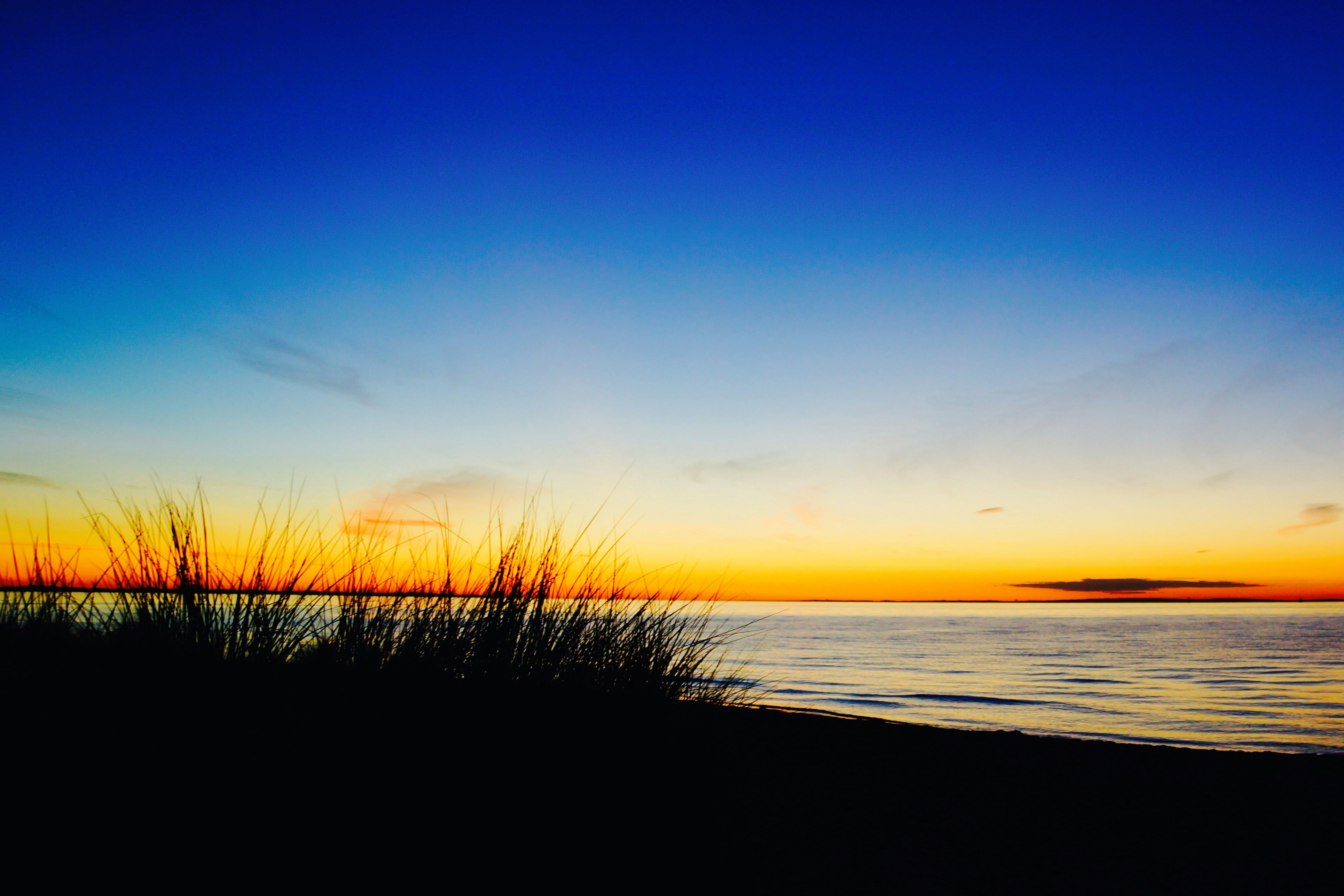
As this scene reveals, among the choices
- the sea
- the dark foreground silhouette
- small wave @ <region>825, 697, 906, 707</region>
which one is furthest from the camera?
small wave @ <region>825, 697, 906, 707</region>

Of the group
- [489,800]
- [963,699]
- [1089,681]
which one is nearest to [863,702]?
[963,699]

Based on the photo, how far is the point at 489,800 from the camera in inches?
123

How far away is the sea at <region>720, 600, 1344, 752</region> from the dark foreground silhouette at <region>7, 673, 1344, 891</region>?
252 cm

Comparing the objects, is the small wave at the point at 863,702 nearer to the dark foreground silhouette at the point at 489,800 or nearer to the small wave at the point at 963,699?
the small wave at the point at 963,699

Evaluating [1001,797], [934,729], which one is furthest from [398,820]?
[934,729]

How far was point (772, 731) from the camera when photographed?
8.54 metres

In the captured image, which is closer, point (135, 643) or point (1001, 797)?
point (135, 643)

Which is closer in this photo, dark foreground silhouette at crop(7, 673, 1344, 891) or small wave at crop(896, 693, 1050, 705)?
dark foreground silhouette at crop(7, 673, 1344, 891)

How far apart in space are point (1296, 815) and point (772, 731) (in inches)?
193

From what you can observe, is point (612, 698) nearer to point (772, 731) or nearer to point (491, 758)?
point (491, 758)

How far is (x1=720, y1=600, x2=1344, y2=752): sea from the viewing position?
1283 cm

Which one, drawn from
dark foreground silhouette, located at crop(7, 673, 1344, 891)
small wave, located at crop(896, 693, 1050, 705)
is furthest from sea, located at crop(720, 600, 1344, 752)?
dark foreground silhouette, located at crop(7, 673, 1344, 891)

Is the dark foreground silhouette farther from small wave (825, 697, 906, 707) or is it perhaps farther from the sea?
small wave (825, 697, 906, 707)

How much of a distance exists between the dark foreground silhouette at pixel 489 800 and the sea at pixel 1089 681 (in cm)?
252
